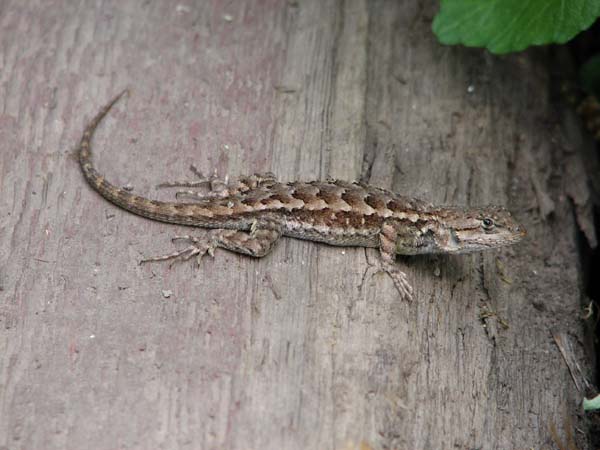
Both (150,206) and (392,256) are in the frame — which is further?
(392,256)

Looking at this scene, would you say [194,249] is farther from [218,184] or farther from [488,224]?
[488,224]

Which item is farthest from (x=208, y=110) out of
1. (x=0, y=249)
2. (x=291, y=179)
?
(x=0, y=249)

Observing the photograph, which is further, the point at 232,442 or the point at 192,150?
the point at 192,150

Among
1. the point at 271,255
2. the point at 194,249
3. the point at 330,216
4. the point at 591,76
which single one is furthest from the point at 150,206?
the point at 591,76

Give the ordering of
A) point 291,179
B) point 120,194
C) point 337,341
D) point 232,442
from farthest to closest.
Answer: point 291,179
point 120,194
point 337,341
point 232,442

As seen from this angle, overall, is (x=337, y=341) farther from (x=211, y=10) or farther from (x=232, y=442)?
(x=211, y=10)

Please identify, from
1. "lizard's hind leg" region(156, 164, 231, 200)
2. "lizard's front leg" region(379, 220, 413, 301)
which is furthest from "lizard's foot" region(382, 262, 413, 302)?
"lizard's hind leg" region(156, 164, 231, 200)
